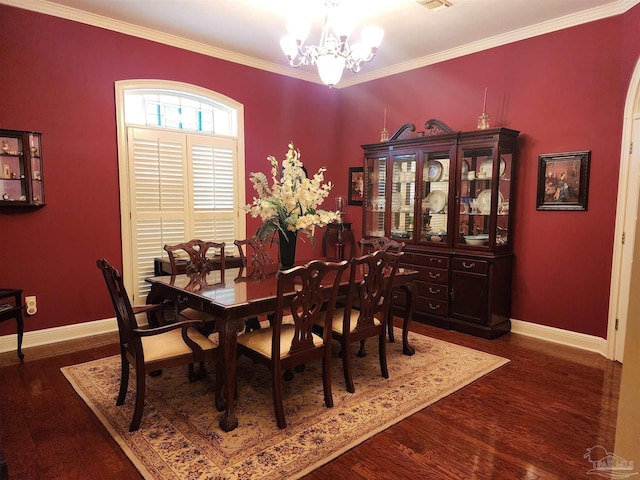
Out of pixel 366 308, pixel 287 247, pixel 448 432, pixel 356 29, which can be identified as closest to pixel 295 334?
pixel 366 308

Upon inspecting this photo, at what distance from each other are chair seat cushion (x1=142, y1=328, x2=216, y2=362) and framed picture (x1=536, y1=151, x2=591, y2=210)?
3331mm

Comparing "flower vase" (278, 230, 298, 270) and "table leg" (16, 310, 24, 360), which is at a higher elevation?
"flower vase" (278, 230, 298, 270)

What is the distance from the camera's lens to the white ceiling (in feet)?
11.2

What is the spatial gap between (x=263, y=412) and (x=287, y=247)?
1173 millimetres

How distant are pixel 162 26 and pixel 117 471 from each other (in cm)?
385

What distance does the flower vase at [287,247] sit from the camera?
304cm

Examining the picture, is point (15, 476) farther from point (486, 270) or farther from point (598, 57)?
point (598, 57)

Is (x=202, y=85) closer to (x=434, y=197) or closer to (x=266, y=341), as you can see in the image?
(x=434, y=197)

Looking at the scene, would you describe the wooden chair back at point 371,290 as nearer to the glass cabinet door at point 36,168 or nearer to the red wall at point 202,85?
the red wall at point 202,85

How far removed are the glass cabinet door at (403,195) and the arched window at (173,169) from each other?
185cm

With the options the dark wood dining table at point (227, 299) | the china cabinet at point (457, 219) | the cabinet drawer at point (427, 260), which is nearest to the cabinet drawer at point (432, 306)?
the china cabinet at point (457, 219)

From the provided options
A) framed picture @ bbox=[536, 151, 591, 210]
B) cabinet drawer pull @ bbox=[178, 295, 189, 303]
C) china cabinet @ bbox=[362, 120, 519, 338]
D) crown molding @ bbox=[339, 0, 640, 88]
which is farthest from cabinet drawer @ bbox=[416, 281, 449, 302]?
cabinet drawer pull @ bbox=[178, 295, 189, 303]

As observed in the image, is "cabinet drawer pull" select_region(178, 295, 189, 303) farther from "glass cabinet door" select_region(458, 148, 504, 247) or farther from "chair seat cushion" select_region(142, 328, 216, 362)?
"glass cabinet door" select_region(458, 148, 504, 247)

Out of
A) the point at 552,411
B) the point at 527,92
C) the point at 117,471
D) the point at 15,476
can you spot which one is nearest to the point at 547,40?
the point at 527,92
